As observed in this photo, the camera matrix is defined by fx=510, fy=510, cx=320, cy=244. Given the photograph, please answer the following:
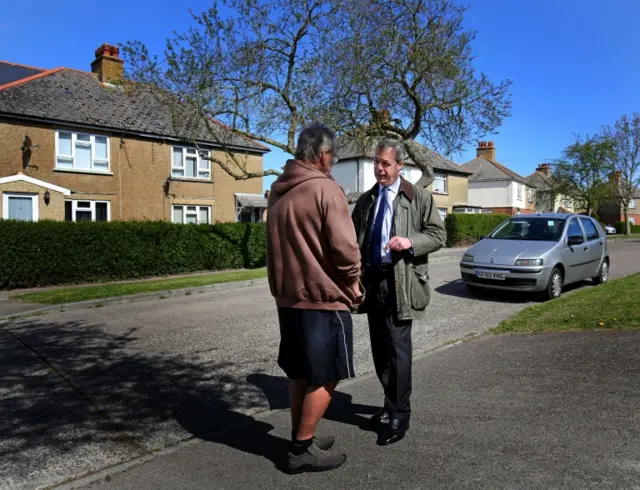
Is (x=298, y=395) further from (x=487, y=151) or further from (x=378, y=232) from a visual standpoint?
(x=487, y=151)

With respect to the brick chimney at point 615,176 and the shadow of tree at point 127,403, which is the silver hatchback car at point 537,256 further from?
the brick chimney at point 615,176

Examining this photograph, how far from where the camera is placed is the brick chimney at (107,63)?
78.9 feet

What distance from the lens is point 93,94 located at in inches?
885

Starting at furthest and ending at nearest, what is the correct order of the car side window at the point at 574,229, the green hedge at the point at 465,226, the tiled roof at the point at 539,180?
1. the tiled roof at the point at 539,180
2. the green hedge at the point at 465,226
3. the car side window at the point at 574,229

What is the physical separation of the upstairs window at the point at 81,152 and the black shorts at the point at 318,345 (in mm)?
19685

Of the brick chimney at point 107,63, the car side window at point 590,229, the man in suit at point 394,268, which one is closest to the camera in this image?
the man in suit at point 394,268

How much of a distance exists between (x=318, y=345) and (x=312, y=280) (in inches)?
14.6

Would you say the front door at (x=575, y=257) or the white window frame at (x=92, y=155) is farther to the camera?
the white window frame at (x=92, y=155)

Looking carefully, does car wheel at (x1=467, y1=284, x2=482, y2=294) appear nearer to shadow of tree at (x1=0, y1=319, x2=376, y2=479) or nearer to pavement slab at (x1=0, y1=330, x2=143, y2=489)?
shadow of tree at (x1=0, y1=319, x2=376, y2=479)

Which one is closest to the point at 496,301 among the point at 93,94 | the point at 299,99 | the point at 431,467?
the point at 431,467

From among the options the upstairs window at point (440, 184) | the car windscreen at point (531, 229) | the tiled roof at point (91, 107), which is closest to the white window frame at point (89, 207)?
the tiled roof at point (91, 107)

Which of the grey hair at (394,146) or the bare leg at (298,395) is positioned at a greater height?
the grey hair at (394,146)

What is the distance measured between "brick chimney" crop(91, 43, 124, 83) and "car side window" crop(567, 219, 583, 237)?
21239mm

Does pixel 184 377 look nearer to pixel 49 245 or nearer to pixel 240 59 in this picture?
pixel 49 245
